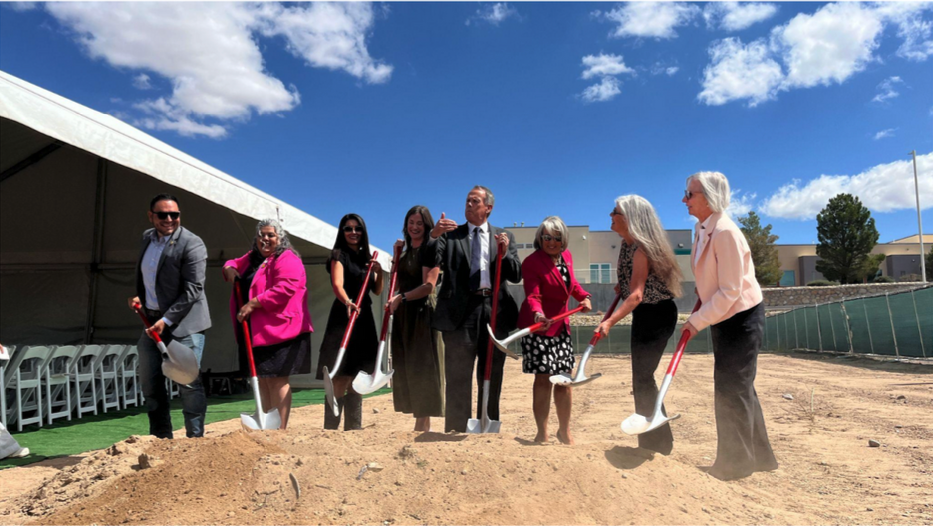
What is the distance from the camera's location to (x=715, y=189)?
3.03m

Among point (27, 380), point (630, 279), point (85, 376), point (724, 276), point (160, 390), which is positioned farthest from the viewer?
point (85, 376)

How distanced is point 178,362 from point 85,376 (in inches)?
150

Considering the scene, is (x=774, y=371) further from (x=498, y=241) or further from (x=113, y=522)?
(x=113, y=522)

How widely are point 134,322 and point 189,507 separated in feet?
27.1

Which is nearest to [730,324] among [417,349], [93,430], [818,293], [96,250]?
[417,349]

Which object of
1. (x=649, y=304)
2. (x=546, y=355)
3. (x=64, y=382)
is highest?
(x=649, y=304)

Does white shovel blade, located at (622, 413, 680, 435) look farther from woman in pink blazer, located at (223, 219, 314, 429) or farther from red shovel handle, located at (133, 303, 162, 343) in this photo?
red shovel handle, located at (133, 303, 162, 343)

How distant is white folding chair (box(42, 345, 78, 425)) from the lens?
227 inches

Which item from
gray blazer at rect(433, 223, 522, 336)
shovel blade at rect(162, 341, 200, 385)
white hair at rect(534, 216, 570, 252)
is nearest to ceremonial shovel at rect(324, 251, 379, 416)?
gray blazer at rect(433, 223, 522, 336)

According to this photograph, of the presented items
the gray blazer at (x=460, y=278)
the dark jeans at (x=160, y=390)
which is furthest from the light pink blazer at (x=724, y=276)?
the dark jeans at (x=160, y=390)

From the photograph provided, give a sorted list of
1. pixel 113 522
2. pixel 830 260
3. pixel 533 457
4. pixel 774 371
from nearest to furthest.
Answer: pixel 113 522, pixel 533 457, pixel 774 371, pixel 830 260

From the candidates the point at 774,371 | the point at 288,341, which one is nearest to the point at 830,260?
the point at 774,371

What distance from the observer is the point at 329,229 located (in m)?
8.18

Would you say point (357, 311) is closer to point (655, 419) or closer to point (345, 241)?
point (345, 241)
